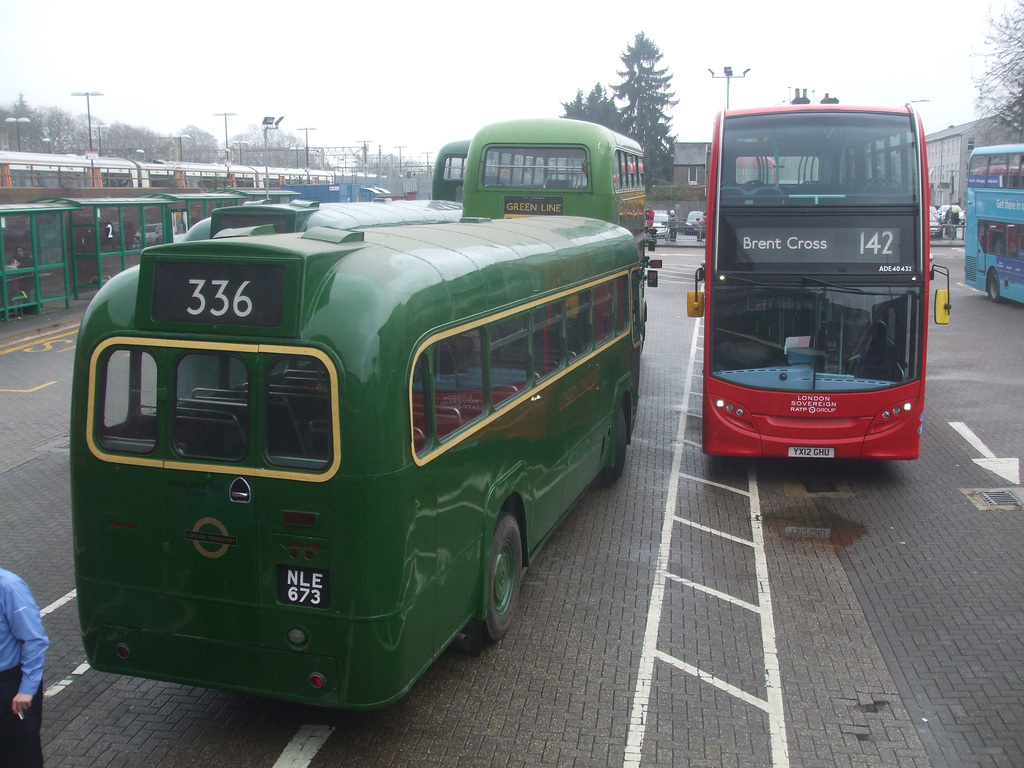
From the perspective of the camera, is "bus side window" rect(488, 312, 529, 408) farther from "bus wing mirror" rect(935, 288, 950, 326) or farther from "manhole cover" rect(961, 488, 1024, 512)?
"manhole cover" rect(961, 488, 1024, 512)

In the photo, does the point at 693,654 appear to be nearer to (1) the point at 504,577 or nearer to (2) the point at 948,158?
(1) the point at 504,577

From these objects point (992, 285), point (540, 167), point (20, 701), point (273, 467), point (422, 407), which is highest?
point (540, 167)

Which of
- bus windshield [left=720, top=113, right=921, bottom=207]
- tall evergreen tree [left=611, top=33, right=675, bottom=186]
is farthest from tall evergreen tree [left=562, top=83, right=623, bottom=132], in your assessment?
bus windshield [left=720, top=113, right=921, bottom=207]

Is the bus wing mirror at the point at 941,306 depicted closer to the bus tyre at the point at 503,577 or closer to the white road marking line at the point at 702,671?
the white road marking line at the point at 702,671

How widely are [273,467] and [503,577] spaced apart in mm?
2528

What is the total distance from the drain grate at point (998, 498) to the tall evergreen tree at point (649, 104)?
64296 millimetres

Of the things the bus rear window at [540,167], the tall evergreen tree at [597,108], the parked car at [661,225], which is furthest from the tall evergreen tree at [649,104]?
the bus rear window at [540,167]

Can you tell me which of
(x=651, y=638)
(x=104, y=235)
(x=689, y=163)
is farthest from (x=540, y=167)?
(x=689, y=163)

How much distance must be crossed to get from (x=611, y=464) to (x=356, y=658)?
6.26 metres

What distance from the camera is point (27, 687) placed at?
4480mm

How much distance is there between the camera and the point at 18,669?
455 centimetres

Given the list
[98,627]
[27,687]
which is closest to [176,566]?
[98,627]

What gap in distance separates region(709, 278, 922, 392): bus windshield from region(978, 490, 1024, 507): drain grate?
166 centimetres

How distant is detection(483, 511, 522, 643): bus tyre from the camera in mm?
6812
